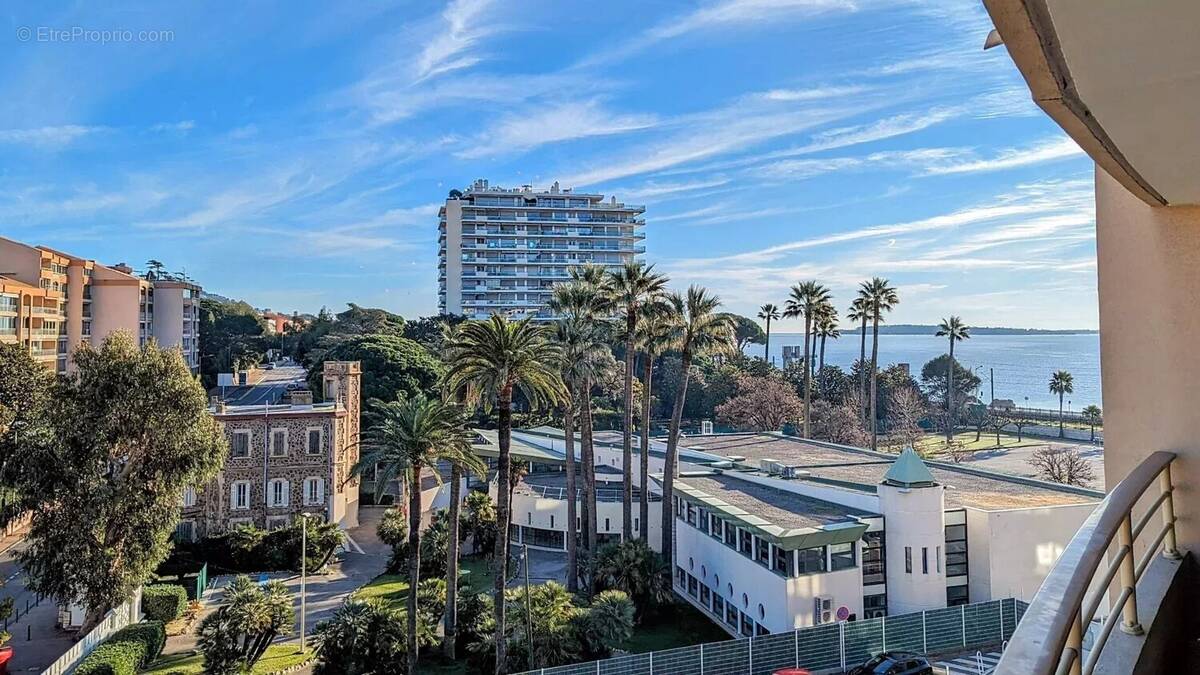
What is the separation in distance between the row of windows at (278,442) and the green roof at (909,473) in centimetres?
2405

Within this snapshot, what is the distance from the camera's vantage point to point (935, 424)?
64.4 metres

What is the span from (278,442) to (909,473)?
2580 cm

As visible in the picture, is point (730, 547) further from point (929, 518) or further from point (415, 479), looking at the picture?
point (415, 479)

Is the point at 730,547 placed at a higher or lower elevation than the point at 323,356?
lower

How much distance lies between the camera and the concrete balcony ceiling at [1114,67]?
1754 millimetres

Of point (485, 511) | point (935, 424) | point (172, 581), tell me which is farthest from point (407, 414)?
point (935, 424)

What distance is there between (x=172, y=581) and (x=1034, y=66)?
30610 millimetres

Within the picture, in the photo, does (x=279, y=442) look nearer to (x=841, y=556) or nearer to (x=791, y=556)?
(x=791, y=556)

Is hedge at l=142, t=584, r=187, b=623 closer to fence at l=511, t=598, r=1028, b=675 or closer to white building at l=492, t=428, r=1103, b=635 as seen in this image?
fence at l=511, t=598, r=1028, b=675

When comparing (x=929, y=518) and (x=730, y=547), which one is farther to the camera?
(x=730, y=547)

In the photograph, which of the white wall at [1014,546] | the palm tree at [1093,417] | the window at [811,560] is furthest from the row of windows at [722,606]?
the palm tree at [1093,417]

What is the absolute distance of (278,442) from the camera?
30422 millimetres

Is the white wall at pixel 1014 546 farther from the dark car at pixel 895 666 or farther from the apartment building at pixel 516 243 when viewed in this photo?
the apartment building at pixel 516 243

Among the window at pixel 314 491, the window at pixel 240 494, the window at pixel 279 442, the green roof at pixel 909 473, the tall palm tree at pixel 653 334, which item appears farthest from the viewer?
the window at pixel 314 491
